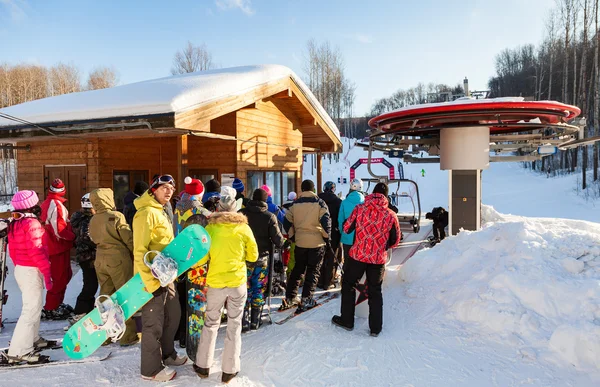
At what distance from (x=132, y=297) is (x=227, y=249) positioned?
0.93 meters

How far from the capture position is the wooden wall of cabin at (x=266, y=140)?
9.20 metres

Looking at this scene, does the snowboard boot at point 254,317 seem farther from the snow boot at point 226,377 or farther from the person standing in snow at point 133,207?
the person standing in snow at point 133,207

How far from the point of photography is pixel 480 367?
152 inches

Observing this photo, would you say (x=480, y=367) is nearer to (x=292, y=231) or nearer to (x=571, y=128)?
(x=292, y=231)

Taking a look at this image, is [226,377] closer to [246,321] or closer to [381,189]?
[246,321]

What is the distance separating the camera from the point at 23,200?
4.03 metres

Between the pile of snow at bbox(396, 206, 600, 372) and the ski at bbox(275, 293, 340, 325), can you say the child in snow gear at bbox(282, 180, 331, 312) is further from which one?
the pile of snow at bbox(396, 206, 600, 372)

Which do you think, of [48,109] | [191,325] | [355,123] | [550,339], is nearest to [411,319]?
[550,339]

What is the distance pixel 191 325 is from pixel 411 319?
287 centimetres

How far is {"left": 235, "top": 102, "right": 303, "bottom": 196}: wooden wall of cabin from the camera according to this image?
9203 mm

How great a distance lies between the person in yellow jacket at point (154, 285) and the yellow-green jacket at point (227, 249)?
1.43ft

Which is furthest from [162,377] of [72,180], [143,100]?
[72,180]

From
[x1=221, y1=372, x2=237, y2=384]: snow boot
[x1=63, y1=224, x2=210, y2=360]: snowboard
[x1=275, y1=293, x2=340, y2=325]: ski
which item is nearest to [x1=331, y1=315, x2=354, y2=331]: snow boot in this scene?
[x1=275, y1=293, x2=340, y2=325]: ski

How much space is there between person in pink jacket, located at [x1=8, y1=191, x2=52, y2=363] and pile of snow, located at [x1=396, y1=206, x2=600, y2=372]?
4.69m
